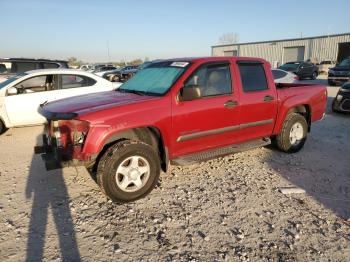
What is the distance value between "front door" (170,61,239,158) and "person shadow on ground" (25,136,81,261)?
5.19ft

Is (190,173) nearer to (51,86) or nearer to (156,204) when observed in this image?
(156,204)

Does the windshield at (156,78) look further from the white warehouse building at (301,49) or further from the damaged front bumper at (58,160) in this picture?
the white warehouse building at (301,49)

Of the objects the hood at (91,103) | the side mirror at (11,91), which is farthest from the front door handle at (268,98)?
the side mirror at (11,91)

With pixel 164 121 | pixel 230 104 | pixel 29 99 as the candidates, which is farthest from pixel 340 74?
pixel 164 121

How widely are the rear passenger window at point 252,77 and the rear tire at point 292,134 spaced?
0.91 meters

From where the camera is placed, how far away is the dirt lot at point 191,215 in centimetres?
297

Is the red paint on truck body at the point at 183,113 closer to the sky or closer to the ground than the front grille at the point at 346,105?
closer to the sky

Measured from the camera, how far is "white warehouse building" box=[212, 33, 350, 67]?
42.6m

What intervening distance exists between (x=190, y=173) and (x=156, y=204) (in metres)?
1.12


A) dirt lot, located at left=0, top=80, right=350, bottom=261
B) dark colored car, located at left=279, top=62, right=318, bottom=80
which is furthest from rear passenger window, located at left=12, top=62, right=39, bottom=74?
dark colored car, located at left=279, top=62, right=318, bottom=80

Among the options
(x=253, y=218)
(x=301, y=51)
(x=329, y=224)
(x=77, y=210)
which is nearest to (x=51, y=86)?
(x=77, y=210)

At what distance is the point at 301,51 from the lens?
153 ft

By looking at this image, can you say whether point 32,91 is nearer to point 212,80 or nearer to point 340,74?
point 212,80

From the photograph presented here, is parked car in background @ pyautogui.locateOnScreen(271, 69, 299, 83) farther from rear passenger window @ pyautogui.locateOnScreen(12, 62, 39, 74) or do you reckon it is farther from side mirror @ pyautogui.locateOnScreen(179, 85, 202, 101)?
rear passenger window @ pyautogui.locateOnScreen(12, 62, 39, 74)
